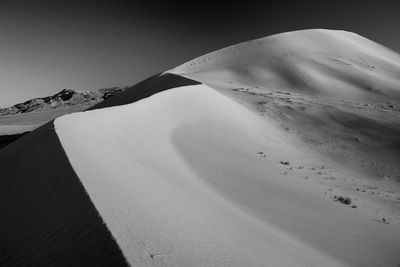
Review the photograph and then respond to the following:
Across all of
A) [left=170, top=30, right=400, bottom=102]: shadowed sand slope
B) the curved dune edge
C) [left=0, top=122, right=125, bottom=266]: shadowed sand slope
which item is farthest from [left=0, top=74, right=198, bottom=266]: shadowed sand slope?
[left=170, top=30, right=400, bottom=102]: shadowed sand slope

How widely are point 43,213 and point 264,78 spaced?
26.4 m

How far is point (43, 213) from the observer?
3.54 meters

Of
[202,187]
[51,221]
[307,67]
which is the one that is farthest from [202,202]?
[307,67]

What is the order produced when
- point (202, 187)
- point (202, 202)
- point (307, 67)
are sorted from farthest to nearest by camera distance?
1. point (307, 67)
2. point (202, 187)
3. point (202, 202)

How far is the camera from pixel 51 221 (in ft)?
10.8

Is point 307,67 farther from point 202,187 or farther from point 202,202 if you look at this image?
point 202,202

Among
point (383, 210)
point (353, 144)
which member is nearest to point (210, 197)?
point (383, 210)

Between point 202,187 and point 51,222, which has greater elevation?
point 51,222

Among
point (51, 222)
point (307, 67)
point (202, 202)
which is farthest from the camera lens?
Result: point (307, 67)

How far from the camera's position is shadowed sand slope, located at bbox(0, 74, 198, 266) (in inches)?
105

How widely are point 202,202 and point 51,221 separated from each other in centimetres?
231

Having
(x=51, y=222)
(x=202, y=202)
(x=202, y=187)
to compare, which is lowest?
(x=202, y=187)

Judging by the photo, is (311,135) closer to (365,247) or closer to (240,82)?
(365,247)

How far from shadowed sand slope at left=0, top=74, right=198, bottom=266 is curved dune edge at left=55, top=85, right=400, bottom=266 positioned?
5.1 inches
